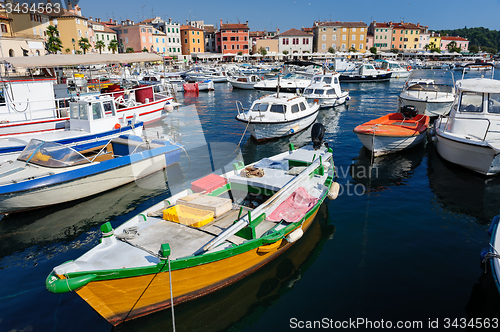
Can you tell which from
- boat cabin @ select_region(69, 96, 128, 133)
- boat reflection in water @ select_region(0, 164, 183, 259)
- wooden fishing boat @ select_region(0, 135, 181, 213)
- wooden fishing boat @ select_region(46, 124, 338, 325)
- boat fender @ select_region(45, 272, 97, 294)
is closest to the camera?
boat fender @ select_region(45, 272, 97, 294)

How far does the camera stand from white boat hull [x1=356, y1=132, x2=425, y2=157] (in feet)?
51.1

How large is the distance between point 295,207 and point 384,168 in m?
8.20

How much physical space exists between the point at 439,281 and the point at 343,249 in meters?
2.39

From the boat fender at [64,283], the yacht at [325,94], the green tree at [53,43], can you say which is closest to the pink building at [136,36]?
the green tree at [53,43]

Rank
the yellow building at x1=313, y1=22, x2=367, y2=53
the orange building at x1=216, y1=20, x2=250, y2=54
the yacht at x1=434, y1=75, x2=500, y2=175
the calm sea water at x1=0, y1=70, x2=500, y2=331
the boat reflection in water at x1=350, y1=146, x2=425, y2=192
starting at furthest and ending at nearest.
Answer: the yellow building at x1=313, y1=22, x2=367, y2=53, the orange building at x1=216, y1=20, x2=250, y2=54, the boat reflection in water at x1=350, y1=146, x2=425, y2=192, the yacht at x1=434, y1=75, x2=500, y2=175, the calm sea water at x1=0, y1=70, x2=500, y2=331

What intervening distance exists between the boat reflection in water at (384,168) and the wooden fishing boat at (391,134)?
48cm

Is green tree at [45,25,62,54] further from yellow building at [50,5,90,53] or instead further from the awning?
the awning

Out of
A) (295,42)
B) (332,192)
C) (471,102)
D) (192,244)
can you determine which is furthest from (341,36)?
(192,244)

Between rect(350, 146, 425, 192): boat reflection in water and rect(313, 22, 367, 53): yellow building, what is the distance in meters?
92.2

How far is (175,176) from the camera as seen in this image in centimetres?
1465

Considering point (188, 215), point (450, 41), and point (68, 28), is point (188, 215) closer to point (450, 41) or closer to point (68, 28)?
point (68, 28)

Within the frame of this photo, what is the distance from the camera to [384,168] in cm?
1512

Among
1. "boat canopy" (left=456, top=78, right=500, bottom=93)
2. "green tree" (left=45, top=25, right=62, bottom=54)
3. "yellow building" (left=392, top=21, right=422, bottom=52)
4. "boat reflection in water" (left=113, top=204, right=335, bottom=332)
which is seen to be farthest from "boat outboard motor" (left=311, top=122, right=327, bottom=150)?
"yellow building" (left=392, top=21, right=422, bottom=52)

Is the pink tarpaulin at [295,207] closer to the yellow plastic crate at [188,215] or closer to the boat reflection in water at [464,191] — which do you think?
the yellow plastic crate at [188,215]
